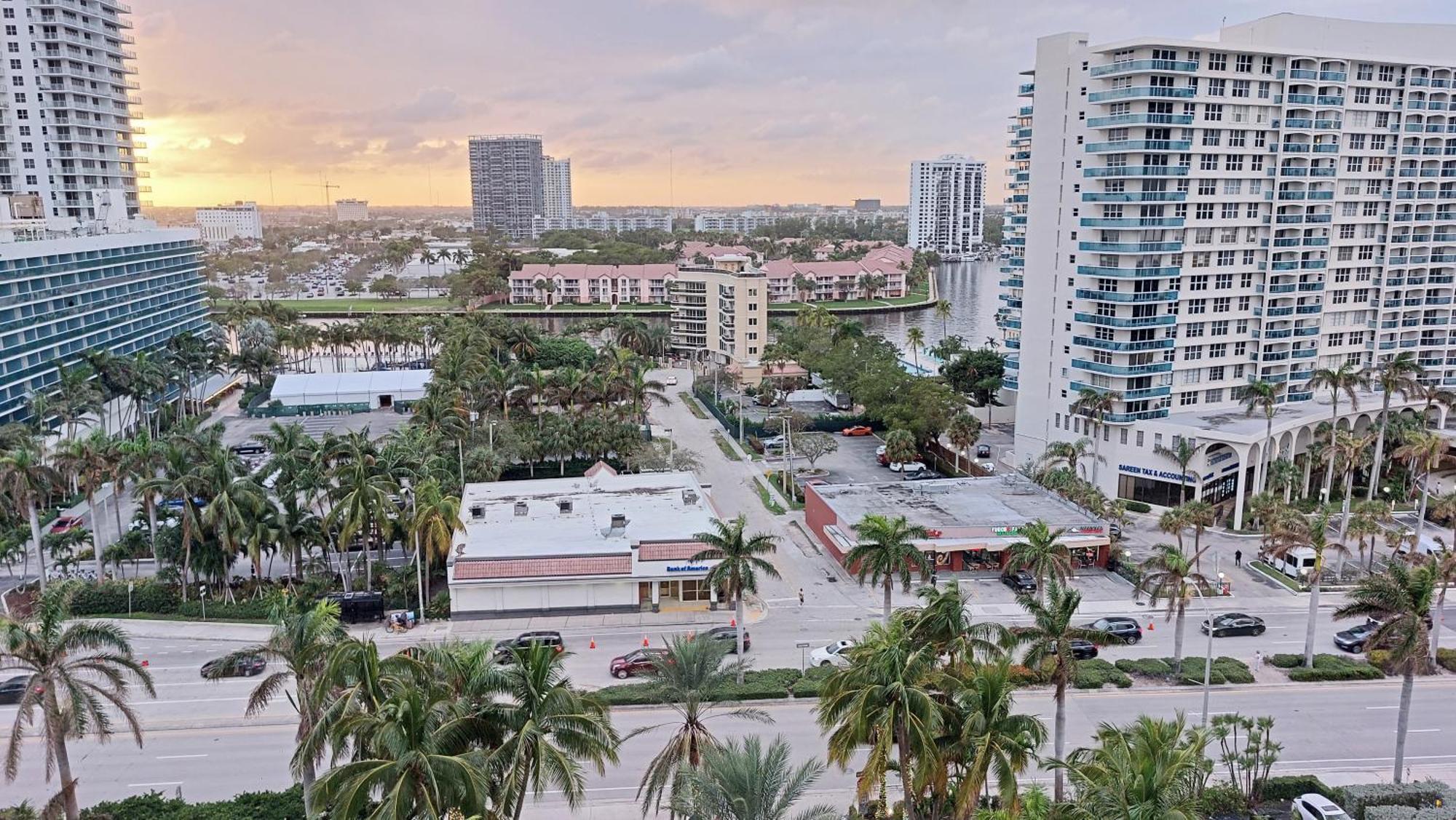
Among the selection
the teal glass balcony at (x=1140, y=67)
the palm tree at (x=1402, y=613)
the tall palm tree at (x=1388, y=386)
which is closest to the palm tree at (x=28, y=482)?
the palm tree at (x=1402, y=613)

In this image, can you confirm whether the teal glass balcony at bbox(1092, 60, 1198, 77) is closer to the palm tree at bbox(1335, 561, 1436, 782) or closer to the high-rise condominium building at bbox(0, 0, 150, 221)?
the palm tree at bbox(1335, 561, 1436, 782)

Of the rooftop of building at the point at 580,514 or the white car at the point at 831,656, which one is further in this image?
the rooftop of building at the point at 580,514

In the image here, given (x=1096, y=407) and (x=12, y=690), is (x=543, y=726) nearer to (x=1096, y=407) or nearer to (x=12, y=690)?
(x=12, y=690)

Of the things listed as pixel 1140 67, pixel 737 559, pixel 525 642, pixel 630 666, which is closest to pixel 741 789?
pixel 737 559

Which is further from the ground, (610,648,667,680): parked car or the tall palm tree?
the tall palm tree

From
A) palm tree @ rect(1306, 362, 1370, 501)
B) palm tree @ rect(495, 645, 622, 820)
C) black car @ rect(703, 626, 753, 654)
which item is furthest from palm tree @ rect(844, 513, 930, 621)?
palm tree @ rect(1306, 362, 1370, 501)

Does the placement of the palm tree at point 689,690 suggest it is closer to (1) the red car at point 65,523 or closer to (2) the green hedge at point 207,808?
(2) the green hedge at point 207,808
